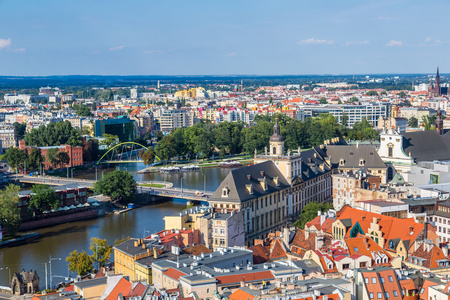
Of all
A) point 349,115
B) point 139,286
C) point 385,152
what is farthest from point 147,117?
point 139,286

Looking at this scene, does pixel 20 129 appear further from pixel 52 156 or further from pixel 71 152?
pixel 52 156

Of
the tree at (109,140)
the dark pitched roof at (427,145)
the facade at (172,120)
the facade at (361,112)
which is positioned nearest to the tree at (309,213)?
the dark pitched roof at (427,145)

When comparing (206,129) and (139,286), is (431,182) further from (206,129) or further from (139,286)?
(206,129)

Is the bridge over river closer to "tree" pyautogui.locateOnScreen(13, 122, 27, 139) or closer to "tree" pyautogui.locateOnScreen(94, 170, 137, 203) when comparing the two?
"tree" pyautogui.locateOnScreen(94, 170, 137, 203)

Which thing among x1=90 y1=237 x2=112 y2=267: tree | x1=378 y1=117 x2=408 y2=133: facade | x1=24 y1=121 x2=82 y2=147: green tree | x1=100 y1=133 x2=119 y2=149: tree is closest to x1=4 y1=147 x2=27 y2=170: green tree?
x1=24 y1=121 x2=82 y2=147: green tree

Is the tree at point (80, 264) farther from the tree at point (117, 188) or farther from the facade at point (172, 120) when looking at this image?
the facade at point (172, 120)

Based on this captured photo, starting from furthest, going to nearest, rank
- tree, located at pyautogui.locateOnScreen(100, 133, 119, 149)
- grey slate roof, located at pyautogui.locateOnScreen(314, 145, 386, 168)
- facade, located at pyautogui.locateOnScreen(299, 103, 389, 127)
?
facade, located at pyautogui.locateOnScreen(299, 103, 389, 127) < tree, located at pyautogui.locateOnScreen(100, 133, 119, 149) < grey slate roof, located at pyautogui.locateOnScreen(314, 145, 386, 168)

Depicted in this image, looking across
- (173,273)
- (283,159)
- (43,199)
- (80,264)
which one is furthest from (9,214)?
(173,273)
